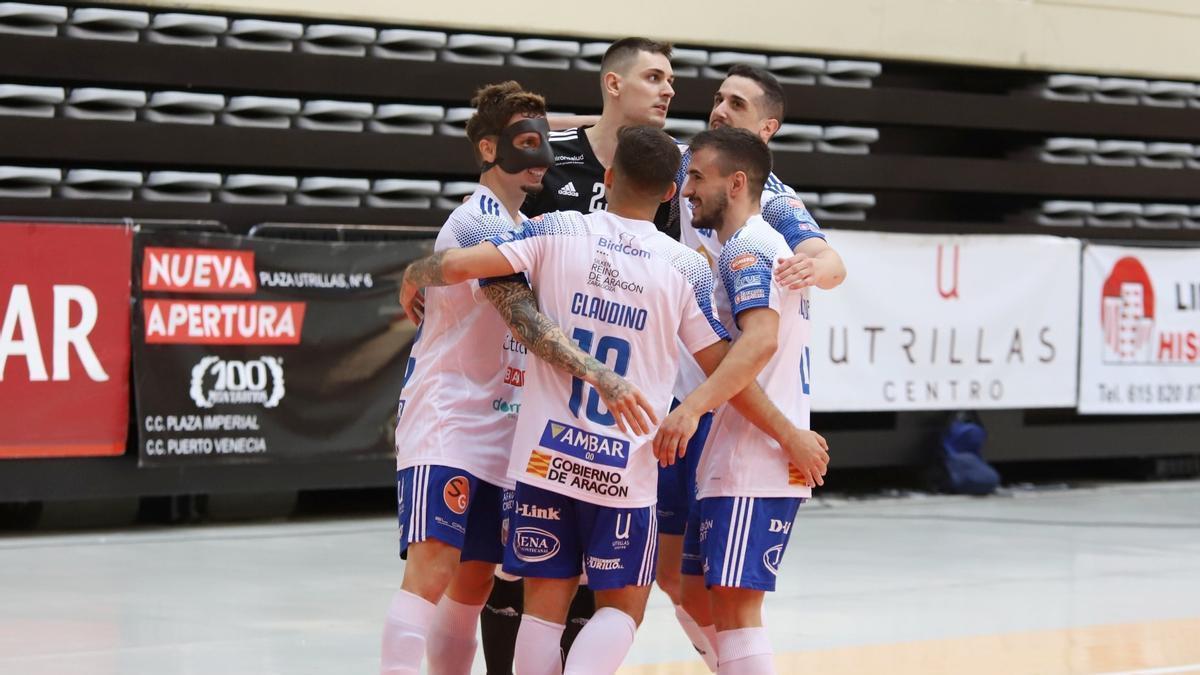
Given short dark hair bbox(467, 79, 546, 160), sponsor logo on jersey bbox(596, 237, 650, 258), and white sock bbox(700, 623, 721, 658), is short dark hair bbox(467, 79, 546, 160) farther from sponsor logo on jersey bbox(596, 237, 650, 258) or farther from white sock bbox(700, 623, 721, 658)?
white sock bbox(700, 623, 721, 658)

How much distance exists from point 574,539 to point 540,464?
0.24 meters

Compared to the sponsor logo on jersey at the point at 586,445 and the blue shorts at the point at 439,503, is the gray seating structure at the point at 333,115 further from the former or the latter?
the sponsor logo on jersey at the point at 586,445

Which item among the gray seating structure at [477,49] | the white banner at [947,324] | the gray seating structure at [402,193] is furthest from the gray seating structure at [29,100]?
the white banner at [947,324]

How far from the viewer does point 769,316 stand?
14.6 ft

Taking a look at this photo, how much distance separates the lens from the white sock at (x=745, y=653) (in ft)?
14.8

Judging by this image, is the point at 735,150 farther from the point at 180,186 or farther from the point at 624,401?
the point at 180,186

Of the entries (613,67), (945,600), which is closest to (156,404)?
(945,600)

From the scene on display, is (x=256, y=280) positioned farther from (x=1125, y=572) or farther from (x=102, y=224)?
(x=1125, y=572)

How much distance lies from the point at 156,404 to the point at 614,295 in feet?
20.0

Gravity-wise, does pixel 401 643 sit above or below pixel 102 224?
below

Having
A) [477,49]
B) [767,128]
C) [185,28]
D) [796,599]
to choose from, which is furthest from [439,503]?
[477,49]

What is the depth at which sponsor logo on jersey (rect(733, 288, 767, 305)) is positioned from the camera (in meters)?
4.45

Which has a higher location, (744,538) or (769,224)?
(769,224)

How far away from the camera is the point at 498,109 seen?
480cm
